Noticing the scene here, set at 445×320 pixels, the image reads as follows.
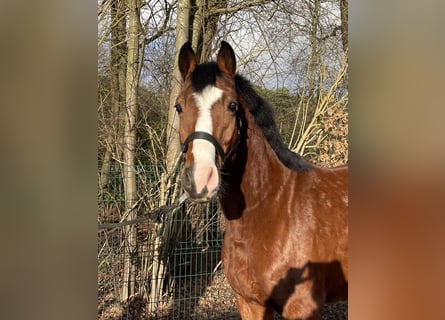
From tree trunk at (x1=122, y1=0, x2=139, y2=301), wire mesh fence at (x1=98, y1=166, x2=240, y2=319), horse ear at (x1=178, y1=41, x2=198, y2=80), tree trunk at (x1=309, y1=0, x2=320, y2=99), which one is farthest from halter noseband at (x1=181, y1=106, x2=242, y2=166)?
tree trunk at (x1=309, y1=0, x2=320, y2=99)

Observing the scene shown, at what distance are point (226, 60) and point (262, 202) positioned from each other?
82 cm

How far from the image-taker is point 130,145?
3.91 m

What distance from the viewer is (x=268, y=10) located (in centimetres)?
498

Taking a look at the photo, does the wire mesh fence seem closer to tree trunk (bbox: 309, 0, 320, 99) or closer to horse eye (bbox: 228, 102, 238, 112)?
horse eye (bbox: 228, 102, 238, 112)

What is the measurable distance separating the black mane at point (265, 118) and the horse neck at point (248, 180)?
7cm

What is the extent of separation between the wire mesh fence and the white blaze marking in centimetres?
187

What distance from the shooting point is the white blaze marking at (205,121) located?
5.66 ft

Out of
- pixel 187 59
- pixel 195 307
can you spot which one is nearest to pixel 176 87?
pixel 187 59

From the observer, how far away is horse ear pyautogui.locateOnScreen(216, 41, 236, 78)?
2.12 metres

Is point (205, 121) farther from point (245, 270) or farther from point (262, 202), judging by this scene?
point (245, 270)

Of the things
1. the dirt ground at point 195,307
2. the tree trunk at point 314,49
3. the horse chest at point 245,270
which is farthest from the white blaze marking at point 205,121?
the tree trunk at point 314,49

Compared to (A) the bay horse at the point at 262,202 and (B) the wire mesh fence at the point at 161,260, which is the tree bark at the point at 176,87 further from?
(A) the bay horse at the point at 262,202
